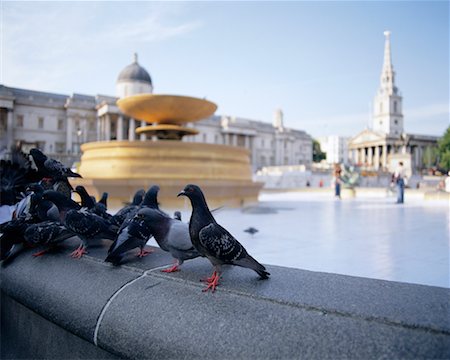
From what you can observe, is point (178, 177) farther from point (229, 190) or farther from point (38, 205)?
point (38, 205)

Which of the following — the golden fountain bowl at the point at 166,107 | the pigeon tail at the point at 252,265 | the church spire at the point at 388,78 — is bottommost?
the pigeon tail at the point at 252,265

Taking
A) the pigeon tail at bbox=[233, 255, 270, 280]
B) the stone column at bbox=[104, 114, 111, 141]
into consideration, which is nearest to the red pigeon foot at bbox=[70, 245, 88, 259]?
the pigeon tail at bbox=[233, 255, 270, 280]

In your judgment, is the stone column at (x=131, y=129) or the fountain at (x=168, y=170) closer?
the fountain at (x=168, y=170)

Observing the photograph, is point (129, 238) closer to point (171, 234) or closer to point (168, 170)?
point (171, 234)

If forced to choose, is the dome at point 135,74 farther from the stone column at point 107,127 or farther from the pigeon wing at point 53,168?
the pigeon wing at point 53,168

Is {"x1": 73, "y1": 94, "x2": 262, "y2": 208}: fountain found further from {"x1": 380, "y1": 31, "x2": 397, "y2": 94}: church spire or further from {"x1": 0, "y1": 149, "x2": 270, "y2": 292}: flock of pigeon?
{"x1": 380, "y1": 31, "x2": 397, "y2": 94}: church spire

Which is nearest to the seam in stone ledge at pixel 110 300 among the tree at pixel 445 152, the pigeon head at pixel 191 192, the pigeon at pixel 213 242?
the pigeon at pixel 213 242

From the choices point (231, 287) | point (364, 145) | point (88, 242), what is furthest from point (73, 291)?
point (364, 145)

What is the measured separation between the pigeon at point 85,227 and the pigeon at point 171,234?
1.78 ft

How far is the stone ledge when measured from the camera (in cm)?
149

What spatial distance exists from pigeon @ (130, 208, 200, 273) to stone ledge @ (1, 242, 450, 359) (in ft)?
0.34

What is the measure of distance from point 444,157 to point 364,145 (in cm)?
2029

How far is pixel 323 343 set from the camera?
59.7 inches

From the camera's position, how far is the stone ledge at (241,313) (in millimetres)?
1493
